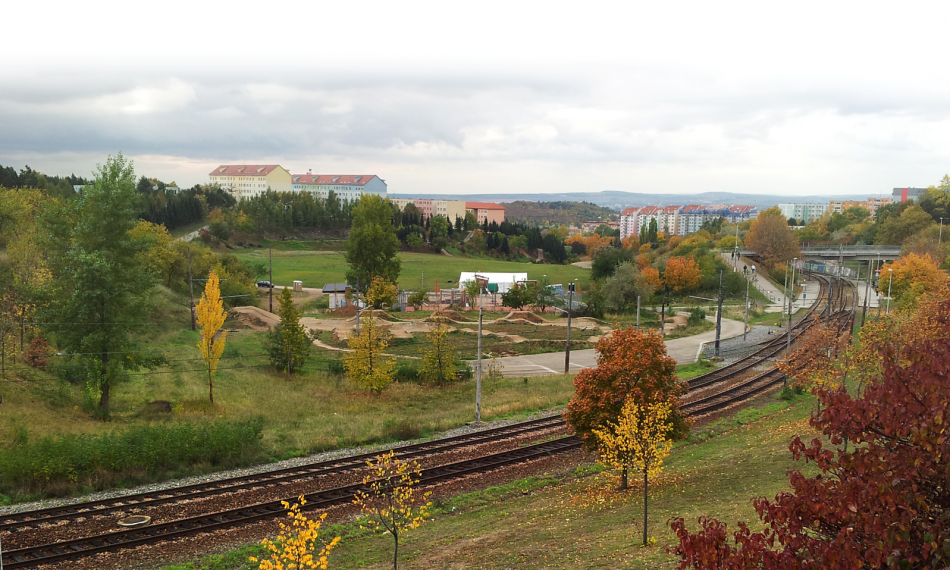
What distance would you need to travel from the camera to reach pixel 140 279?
29516 mm

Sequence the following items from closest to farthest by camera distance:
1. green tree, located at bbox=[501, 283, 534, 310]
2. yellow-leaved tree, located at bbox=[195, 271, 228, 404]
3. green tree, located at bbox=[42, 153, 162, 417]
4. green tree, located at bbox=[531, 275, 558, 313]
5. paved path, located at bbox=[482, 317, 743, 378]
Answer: green tree, located at bbox=[42, 153, 162, 417] → yellow-leaved tree, located at bbox=[195, 271, 228, 404] → paved path, located at bbox=[482, 317, 743, 378] → green tree, located at bbox=[501, 283, 534, 310] → green tree, located at bbox=[531, 275, 558, 313]

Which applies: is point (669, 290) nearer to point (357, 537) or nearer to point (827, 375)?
point (827, 375)

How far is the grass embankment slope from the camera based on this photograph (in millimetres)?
14078

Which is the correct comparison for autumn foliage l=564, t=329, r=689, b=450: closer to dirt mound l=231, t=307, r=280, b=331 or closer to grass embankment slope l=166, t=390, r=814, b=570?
grass embankment slope l=166, t=390, r=814, b=570

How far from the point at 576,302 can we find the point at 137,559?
68189 mm

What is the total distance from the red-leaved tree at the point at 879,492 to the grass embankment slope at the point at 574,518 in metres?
6.94

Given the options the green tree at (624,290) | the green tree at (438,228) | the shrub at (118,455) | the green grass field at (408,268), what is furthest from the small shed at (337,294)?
the green tree at (438,228)

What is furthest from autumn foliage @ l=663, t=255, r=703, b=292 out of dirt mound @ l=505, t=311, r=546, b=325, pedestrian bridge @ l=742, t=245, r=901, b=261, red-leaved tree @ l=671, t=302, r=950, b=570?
red-leaved tree @ l=671, t=302, r=950, b=570

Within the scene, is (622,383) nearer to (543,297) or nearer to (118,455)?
(118,455)

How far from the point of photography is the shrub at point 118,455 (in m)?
20.0

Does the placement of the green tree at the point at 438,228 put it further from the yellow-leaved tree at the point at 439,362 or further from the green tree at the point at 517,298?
the yellow-leaved tree at the point at 439,362

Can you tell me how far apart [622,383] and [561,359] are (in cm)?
3189

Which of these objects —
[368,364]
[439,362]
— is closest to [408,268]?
[439,362]

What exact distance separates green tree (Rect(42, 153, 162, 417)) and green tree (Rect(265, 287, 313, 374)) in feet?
33.4
